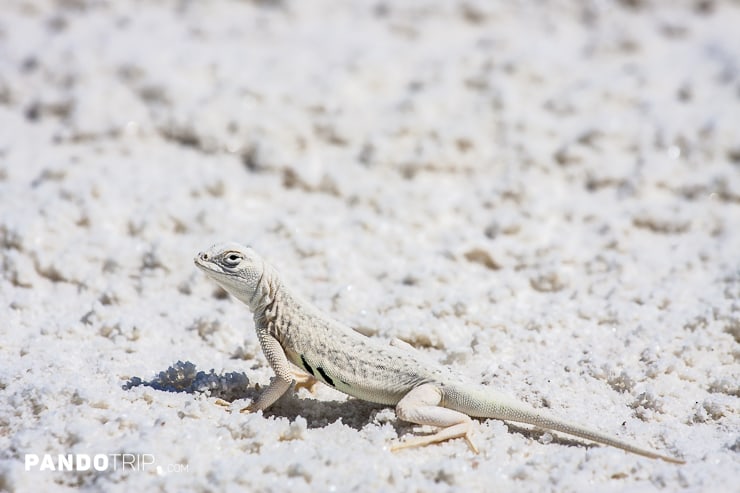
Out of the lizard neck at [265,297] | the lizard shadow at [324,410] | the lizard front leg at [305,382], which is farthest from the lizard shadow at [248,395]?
the lizard neck at [265,297]

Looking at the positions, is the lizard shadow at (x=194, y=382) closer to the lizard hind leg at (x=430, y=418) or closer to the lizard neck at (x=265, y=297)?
the lizard neck at (x=265, y=297)

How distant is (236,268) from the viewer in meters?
3.13

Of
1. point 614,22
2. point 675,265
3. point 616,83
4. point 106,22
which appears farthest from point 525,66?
point 106,22

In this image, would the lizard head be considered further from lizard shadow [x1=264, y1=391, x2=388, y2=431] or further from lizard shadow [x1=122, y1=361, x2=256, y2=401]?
lizard shadow [x1=264, y1=391, x2=388, y2=431]

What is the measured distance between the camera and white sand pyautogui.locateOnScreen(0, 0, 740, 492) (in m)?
2.78

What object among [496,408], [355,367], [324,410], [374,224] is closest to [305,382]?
[324,410]

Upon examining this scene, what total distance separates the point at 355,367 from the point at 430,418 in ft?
1.33

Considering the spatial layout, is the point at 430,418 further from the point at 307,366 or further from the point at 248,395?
the point at 248,395

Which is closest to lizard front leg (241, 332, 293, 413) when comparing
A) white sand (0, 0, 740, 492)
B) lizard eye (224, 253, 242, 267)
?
white sand (0, 0, 740, 492)

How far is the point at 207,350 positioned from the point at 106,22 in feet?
15.6

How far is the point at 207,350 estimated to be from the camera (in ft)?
11.9

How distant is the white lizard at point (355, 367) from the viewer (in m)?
2.82

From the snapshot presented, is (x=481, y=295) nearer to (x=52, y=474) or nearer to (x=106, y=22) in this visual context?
(x=52, y=474)

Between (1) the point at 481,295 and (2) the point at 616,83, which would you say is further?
(2) the point at 616,83
